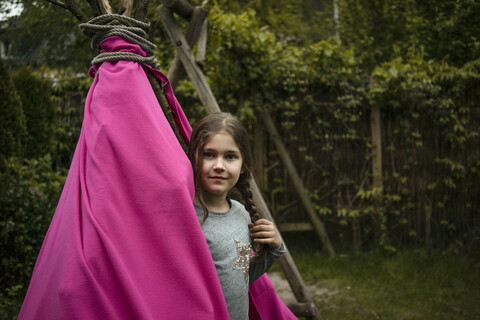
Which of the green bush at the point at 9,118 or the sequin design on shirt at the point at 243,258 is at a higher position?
the green bush at the point at 9,118

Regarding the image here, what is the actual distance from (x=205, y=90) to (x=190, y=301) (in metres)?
1.97

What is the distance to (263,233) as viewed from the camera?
1661mm

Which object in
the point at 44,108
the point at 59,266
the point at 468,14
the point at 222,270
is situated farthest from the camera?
the point at 468,14

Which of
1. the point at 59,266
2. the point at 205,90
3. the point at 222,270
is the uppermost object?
the point at 205,90

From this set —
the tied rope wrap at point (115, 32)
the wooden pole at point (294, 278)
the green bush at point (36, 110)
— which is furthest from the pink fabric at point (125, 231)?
the green bush at point (36, 110)

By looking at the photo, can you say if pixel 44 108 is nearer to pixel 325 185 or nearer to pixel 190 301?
pixel 325 185

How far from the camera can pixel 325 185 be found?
5199 mm

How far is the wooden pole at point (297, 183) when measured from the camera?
497 centimetres

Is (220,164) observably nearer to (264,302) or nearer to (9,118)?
(264,302)

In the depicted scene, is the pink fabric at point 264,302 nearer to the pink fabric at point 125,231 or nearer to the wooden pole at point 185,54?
the pink fabric at point 125,231

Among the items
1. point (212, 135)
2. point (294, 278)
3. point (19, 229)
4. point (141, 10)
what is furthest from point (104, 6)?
point (19, 229)

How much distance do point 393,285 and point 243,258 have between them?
10.0 ft

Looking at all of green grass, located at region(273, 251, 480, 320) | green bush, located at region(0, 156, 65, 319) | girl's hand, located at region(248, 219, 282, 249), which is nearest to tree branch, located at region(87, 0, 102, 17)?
girl's hand, located at region(248, 219, 282, 249)

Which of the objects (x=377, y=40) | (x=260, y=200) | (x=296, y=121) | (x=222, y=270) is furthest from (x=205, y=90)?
(x=377, y=40)
